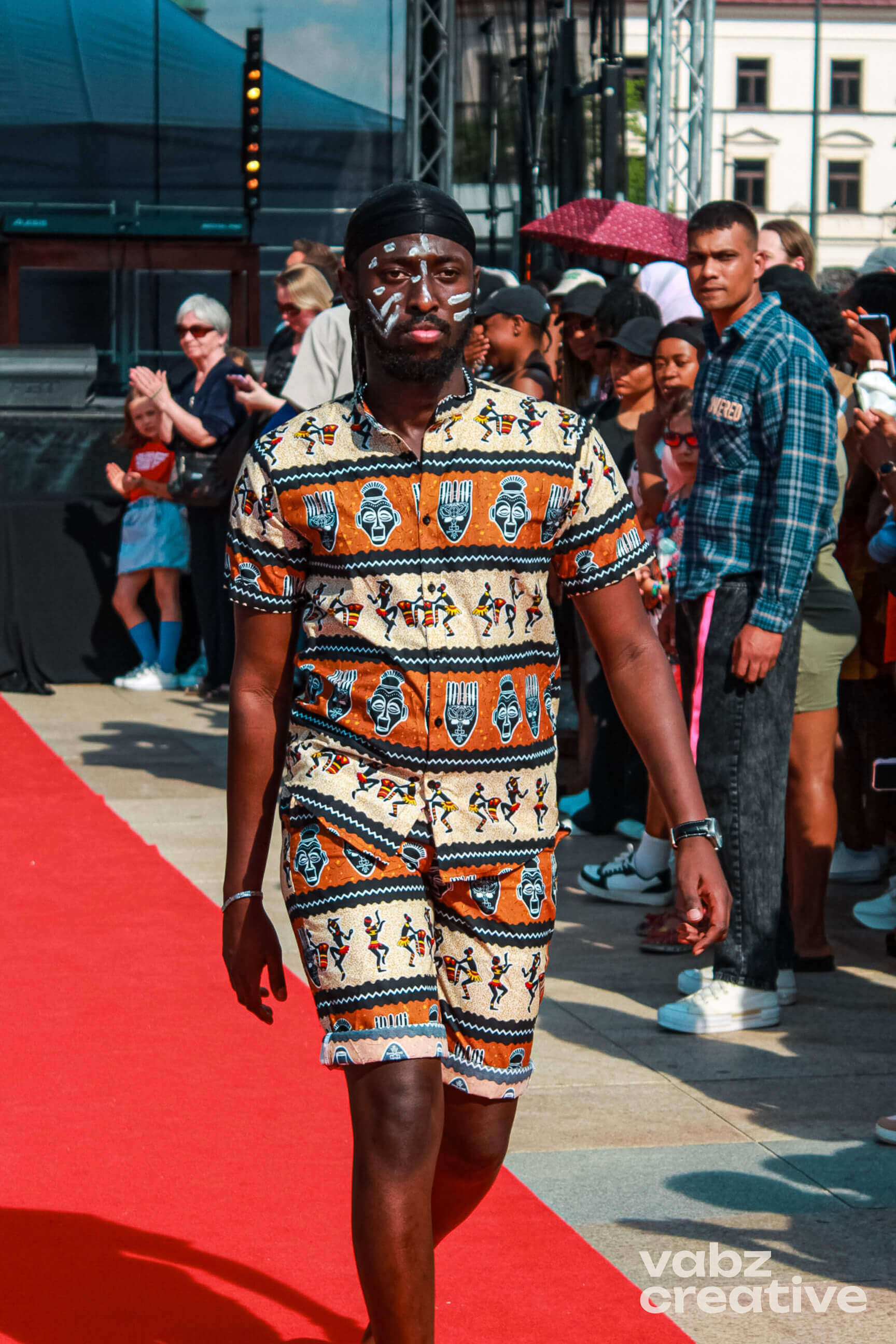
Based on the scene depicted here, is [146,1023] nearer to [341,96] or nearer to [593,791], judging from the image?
[593,791]

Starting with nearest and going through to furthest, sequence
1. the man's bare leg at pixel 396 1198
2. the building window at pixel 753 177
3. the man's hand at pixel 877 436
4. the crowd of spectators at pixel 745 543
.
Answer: the man's bare leg at pixel 396 1198, the man's hand at pixel 877 436, the crowd of spectators at pixel 745 543, the building window at pixel 753 177

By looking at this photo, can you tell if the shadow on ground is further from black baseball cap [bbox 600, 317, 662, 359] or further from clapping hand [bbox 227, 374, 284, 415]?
clapping hand [bbox 227, 374, 284, 415]

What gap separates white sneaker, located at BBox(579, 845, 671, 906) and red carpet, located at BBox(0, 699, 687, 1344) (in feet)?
4.66

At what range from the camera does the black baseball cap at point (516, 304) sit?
7.80 metres

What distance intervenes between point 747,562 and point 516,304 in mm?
3020

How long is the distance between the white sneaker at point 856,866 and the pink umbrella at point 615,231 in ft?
14.5

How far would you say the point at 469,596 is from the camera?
9.37ft

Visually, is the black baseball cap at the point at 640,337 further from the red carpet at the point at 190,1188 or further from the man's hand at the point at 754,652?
the red carpet at the point at 190,1188

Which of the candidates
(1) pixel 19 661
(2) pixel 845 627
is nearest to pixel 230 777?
(2) pixel 845 627

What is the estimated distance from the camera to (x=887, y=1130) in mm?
4246

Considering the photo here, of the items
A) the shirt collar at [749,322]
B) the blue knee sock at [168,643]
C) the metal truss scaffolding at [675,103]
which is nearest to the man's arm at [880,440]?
the shirt collar at [749,322]

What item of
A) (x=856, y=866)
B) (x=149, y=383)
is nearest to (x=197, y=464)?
(x=149, y=383)

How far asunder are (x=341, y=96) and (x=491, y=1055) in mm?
27625

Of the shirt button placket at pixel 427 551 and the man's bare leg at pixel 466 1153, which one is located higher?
the shirt button placket at pixel 427 551
